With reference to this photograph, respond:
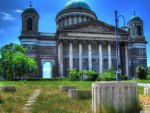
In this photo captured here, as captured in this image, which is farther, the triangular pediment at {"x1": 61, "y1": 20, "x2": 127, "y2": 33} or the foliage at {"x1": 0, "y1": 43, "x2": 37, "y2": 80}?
the triangular pediment at {"x1": 61, "y1": 20, "x2": 127, "y2": 33}

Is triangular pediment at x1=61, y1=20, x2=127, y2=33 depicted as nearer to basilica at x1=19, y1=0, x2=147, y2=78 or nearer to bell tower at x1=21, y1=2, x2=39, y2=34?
basilica at x1=19, y1=0, x2=147, y2=78

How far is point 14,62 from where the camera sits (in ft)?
181

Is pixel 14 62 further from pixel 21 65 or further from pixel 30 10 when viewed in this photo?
pixel 30 10

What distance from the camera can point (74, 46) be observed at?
66.6 meters

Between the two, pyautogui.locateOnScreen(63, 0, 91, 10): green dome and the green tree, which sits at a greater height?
pyautogui.locateOnScreen(63, 0, 91, 10): green dome

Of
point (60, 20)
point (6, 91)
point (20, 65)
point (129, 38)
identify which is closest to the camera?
point (6, 91)

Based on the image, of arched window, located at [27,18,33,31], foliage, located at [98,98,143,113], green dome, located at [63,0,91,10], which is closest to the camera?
foliage, located at [98,98,143,113]

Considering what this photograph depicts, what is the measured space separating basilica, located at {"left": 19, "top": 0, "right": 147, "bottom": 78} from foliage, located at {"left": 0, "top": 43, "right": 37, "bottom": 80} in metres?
8.23

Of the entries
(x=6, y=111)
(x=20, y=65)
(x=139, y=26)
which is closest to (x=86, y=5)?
(x=139, y=26)

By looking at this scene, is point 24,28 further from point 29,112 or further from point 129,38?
point 29,112

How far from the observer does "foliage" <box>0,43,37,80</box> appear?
55.5 meters

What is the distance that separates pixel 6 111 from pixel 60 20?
68.6 m

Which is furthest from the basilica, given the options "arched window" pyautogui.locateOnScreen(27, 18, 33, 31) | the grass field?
the grass field

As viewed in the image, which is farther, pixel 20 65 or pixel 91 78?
pixel 20 65
